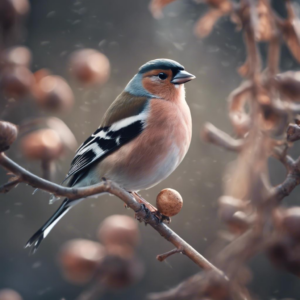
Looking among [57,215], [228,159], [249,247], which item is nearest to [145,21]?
[228,159]

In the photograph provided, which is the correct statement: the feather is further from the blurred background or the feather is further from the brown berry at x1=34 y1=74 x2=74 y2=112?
the blurred background

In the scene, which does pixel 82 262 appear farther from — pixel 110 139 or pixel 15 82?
pixel 110 139

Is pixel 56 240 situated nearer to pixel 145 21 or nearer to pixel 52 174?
pixel 52 174

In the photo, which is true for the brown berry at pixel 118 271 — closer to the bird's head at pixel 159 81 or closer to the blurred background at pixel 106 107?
the bird's head at pixel 159 81

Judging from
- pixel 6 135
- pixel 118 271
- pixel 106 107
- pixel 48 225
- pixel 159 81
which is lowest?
pixel 106 107

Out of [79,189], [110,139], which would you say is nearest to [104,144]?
[110,139]

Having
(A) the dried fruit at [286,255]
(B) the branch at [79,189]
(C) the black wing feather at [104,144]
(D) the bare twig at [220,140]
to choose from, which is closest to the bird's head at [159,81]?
(C) the black wing feather at [104,144]
